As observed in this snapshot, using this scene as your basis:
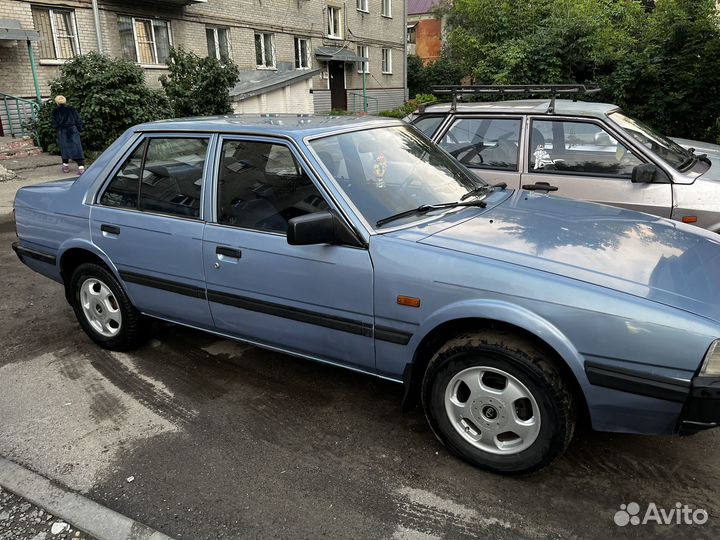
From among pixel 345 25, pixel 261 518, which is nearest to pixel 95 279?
pixel 261 518

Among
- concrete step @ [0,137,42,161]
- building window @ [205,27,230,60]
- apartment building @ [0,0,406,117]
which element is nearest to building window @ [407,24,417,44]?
apartment building @ [0,0,406,117]

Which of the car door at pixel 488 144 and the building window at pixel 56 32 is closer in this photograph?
the car door at pixel 488 144

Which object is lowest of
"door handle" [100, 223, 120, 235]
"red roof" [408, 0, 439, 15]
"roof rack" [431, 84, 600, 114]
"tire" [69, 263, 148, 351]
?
"tire" [69, 263, 148, 351]

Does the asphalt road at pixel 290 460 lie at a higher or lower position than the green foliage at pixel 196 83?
lower

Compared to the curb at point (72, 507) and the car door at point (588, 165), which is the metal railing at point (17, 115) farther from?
the curb at point (72, 507)

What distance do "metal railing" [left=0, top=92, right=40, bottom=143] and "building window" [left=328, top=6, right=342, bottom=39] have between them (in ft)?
55.0

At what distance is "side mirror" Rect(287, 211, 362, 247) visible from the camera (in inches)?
110

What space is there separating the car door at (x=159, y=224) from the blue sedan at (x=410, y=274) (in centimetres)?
1

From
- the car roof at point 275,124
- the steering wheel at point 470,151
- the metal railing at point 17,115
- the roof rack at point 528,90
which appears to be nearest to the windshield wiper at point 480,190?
the car roof at point 275,124

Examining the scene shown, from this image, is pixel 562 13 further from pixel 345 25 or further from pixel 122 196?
pixel 122 196

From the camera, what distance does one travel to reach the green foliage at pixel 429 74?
118 feet

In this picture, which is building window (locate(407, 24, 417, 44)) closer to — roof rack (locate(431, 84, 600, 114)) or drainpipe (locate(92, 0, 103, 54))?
drainpipe (locate(92, 0, 103, 54))

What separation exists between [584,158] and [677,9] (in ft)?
31.6

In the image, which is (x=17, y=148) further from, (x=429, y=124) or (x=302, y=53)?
(x=302, y=53)
